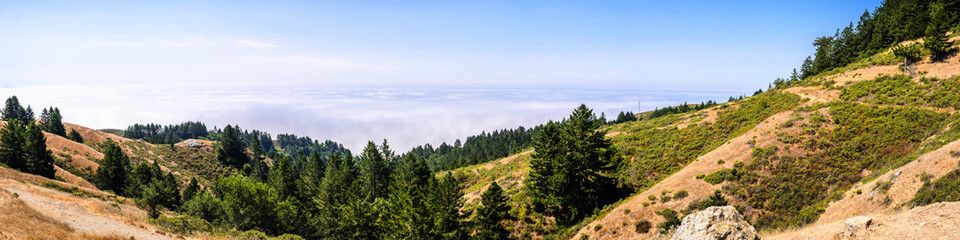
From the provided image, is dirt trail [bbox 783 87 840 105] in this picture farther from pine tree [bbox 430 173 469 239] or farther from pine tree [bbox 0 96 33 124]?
pine tree [bbox 0 96 33 124]

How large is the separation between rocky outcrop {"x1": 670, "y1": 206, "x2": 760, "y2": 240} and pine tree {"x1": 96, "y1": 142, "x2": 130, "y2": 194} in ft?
329

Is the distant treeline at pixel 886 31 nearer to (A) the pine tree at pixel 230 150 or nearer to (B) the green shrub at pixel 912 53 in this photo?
(B) the green shrub at pixel 912 53

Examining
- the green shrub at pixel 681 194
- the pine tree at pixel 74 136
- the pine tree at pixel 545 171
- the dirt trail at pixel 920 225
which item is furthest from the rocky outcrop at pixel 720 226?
the pine tree at pixel 74 136

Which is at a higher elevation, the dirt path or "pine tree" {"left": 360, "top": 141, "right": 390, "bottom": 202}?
the dirt path

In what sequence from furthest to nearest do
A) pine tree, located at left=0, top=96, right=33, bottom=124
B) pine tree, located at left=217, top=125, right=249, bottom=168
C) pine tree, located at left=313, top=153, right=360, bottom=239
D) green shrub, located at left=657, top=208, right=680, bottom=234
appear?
pine tree, located at left=0, top=96, right=33, bottom=124 < pine tree, located at left=217, top=125, right=249, bottom=168 < pine tree, located at left=313, top=153, right=360, bottom=239 < green shrub, located at left=657, top=208, right=680, bottom=234

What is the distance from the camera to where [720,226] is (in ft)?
57.6

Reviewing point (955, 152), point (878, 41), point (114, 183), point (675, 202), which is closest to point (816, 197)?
point (955, 152)

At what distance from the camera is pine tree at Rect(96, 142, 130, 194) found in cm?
7512

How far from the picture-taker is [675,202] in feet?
117

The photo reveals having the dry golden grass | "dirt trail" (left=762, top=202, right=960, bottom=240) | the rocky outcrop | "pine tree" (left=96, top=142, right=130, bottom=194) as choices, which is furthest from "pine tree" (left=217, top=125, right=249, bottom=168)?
"dirt trail" (left=762, top=202, right=960, bottom=240)

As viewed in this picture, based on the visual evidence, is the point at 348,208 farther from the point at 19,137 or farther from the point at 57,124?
the point at 57,124

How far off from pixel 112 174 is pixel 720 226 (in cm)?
10527

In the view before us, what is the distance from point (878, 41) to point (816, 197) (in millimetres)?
60683

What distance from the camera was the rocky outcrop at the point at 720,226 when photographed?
17.2m
